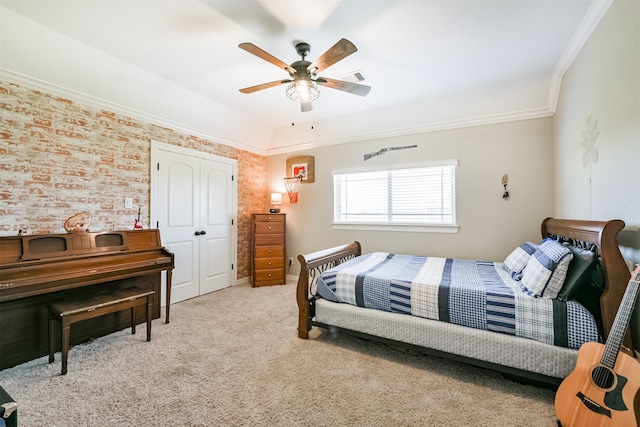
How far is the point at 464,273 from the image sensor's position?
264cm

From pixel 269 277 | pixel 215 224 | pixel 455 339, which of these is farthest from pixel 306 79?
pixel 269 277

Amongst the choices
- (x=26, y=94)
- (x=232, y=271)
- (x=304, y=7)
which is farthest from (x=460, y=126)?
(x=26, y=94)

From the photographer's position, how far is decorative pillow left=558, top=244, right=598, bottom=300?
177 cm

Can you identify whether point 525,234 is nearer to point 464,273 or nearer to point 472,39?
point 464,273

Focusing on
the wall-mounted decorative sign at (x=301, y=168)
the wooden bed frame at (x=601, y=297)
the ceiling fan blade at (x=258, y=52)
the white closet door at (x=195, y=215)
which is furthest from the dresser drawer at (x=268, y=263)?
the ceiling fan blade at (x=258, y=52)

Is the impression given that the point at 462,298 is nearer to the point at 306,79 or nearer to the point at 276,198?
Answer: the point at 306,79

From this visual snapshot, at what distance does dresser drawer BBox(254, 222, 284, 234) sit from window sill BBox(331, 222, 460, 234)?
930mm

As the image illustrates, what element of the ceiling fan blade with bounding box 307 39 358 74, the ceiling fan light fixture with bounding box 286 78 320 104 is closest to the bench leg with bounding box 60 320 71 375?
the ceiling fan light fixture with bounding box 286 78 320 104

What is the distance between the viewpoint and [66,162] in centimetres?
276

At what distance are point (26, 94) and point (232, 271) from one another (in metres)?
3.25

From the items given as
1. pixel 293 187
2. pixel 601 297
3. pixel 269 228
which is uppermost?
pixel 293 187

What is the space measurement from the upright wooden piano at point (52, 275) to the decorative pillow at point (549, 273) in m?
3.45

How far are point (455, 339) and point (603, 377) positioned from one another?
0.83 meters

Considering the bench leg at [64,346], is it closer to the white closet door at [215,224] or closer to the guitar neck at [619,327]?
the white closet door at [215,224]
